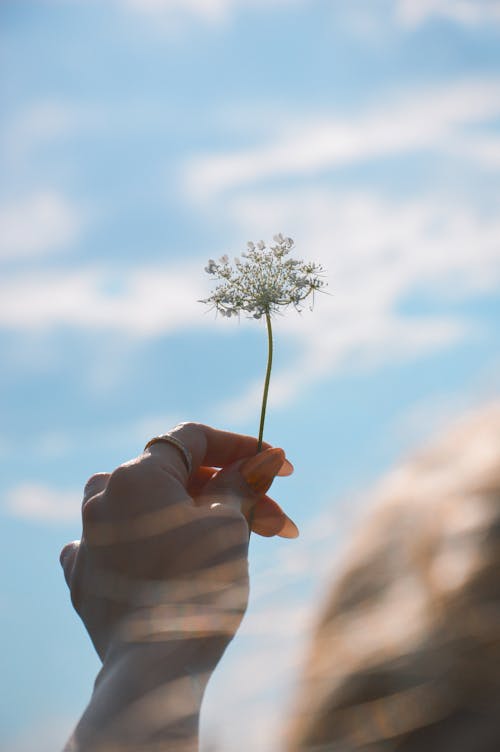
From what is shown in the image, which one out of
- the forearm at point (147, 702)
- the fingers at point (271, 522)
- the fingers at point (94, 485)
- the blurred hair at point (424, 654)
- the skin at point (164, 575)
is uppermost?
the fingers at point (94, 485)

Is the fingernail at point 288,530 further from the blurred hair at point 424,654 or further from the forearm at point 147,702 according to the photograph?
the blurred hair at point 424,654

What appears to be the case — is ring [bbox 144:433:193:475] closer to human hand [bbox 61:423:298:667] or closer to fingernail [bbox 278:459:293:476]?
human hand [bbox 61:423:298:667]

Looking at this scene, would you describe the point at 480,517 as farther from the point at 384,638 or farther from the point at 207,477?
the point at 207,477

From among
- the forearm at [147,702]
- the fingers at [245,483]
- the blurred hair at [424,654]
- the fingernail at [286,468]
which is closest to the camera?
the blurred hair at [424,654]

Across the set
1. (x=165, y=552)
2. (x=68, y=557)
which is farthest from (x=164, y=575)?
(x=68, y=557)

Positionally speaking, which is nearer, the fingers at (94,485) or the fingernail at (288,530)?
the fingers at (94,485)

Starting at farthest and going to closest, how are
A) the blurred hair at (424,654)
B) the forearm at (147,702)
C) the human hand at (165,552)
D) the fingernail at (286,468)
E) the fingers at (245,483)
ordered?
the fingernail at (286,468) < the fingers at (245,483) < the human hand at (165,552) < the forearm at (147,702) < the blurred hair at (424,654)

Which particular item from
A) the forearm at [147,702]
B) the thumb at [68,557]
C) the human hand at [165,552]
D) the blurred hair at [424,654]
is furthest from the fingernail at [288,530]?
the blurred hair at [424,654]
